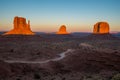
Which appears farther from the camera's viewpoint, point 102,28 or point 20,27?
point 102,28

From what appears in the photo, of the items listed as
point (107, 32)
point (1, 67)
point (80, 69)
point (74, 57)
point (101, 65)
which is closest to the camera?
point (1, 67)

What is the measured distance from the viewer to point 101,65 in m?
28.3

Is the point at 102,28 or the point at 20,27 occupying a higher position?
the point at 20,27

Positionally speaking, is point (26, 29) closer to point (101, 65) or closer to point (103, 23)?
point (103, 23)

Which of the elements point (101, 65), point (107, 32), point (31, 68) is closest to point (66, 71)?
point (31, 68)

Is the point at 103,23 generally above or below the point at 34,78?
above

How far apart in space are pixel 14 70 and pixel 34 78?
389cm

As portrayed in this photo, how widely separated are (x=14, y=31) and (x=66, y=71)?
79500mm

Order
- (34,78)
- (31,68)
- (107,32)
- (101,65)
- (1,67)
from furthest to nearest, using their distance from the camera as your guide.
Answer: (107,32) < (101,65) < (31,68) < (1,67) < (34,78)

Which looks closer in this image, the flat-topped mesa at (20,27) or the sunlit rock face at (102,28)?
the flat-topped mesa at (20,27)

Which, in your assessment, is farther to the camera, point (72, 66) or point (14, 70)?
point (72, 66)

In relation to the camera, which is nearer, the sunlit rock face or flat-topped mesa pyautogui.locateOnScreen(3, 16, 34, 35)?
flat-topped mesa pyautogui.locateOnScreen(3, 16, 34, 35)

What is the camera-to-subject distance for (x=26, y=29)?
337ft

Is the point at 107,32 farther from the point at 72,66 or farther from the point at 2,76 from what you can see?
the point at 2,76
